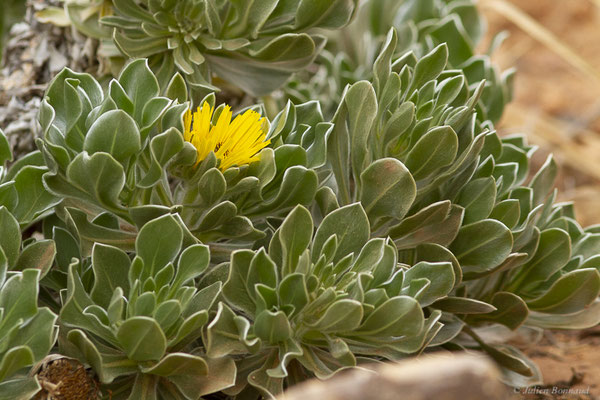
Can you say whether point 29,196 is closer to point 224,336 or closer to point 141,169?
point 141,169

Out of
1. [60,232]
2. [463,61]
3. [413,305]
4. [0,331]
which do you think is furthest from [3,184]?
[463,61]

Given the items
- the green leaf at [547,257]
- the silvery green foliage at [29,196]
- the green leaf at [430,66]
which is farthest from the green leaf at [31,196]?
the green leaf at [547,257]

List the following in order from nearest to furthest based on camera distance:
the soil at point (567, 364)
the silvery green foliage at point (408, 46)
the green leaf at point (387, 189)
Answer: the green leaf at point (387, 189) < the soil at point (567, 364) < the silvery green foliage at point (408, 46)

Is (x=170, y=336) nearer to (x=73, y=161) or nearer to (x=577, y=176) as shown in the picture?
(x=73, y=161)

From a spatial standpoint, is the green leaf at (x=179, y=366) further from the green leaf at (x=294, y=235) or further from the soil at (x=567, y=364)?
the soil at (x=567, y=364)

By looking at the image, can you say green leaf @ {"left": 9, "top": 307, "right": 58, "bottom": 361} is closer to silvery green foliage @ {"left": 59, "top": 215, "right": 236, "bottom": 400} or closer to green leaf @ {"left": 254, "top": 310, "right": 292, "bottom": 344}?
silvery green foliage @ {"left": 59, "top": 215, "right": 236, "bottom": 400}

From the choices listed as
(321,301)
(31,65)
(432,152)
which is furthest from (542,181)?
(31,65)

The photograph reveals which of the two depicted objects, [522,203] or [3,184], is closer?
[3,184]
